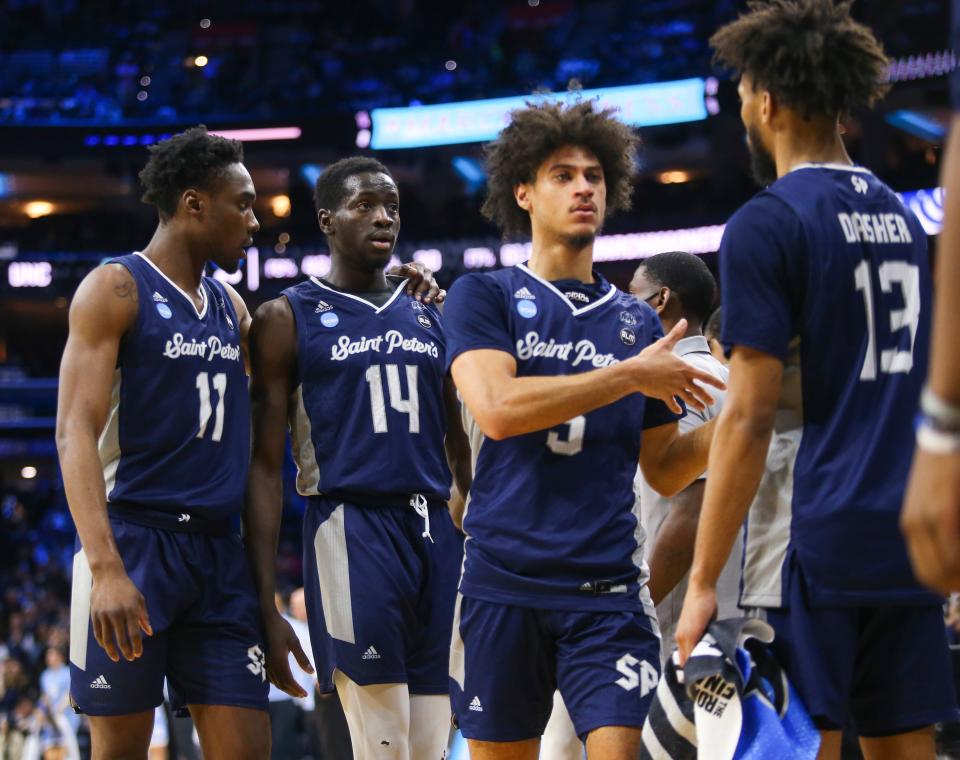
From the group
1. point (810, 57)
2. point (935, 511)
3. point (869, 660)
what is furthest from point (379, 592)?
point (935, 511)

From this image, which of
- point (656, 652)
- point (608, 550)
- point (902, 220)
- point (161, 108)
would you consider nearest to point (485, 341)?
point (608, 550)

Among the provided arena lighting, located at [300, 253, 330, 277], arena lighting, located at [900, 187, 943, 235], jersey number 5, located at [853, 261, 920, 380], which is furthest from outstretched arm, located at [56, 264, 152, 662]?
arena lighting, located at [300, 253, 330, 277]

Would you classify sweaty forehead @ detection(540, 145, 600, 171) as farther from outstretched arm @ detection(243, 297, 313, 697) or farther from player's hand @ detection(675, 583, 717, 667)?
player's hand @ detection(675, 583, 717, 667)

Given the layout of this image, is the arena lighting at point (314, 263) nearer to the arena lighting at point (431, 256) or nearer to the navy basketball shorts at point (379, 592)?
the arena lighting at point (431, 256)

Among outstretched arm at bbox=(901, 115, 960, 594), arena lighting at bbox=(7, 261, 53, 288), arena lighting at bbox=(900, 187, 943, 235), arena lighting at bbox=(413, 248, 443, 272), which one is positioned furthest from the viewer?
arena lighting at bbox=(7, 261, 53, 288)

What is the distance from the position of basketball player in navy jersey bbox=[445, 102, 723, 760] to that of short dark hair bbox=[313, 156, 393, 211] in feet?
4.28

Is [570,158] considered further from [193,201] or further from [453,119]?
[453,119]

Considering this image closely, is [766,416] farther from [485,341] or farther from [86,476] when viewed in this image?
[86,476]

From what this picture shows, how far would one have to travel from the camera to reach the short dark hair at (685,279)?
5.19m

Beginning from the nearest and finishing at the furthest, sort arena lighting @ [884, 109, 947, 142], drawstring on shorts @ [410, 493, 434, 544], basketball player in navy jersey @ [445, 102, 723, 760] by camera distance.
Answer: basketball player in navy jersey @ [445, 102, 723, 760] → drawstring on shorts @ [410, 493, 434, 544] → arena lighting @ [884, 109, 947, 142]

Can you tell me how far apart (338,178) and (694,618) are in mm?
3025

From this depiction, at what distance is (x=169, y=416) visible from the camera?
15.5ft

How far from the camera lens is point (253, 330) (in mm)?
5230

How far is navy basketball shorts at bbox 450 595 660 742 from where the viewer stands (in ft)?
12.5
